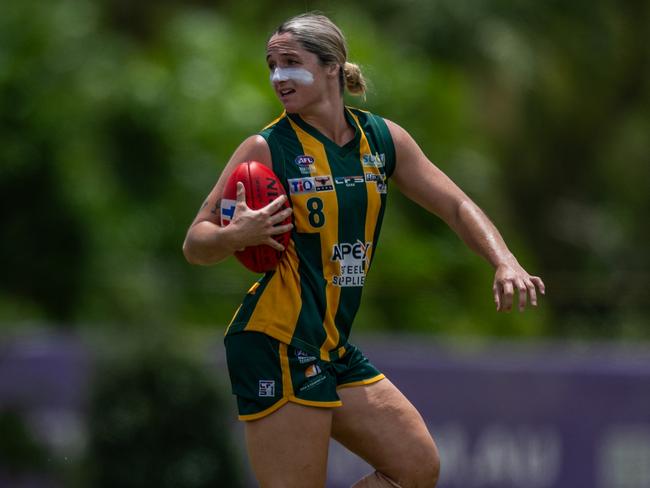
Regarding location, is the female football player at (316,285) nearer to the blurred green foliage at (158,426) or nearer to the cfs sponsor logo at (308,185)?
the cfs sponsor logo at (308,185)

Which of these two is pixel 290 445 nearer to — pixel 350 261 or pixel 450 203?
pixel 350 261

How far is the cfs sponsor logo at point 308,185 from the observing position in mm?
4926

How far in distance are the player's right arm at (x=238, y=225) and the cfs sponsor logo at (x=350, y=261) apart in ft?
0.90

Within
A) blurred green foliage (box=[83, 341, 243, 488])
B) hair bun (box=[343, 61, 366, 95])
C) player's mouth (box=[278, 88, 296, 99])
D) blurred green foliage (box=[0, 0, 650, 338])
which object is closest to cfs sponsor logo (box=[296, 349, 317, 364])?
player's mouth (box=[278, 88, 296, 99])

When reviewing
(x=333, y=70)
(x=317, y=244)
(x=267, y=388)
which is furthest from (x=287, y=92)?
(x=267, y=388)

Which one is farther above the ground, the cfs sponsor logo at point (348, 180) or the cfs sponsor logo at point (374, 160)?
the cfs sponsor logo at point (374, 160)

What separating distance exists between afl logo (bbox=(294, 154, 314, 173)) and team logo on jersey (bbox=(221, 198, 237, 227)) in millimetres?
309

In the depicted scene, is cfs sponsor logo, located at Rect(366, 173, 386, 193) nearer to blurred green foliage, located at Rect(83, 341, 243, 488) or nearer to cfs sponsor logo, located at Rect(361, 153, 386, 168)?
cfs sponsor logo, located at Rect(361, 153, 386, 168)

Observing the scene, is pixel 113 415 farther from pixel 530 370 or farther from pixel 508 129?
pixel 508 129

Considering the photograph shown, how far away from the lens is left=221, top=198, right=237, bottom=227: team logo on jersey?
15.8 feet

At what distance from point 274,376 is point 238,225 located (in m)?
0.61

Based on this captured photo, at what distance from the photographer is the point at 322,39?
501 cm

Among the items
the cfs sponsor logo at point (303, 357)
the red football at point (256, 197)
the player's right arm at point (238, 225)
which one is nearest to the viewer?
the player's right arm at point (238, 225)

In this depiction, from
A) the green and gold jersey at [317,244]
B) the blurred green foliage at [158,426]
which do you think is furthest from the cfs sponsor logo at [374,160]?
the blurred green foliage at [158,426]
